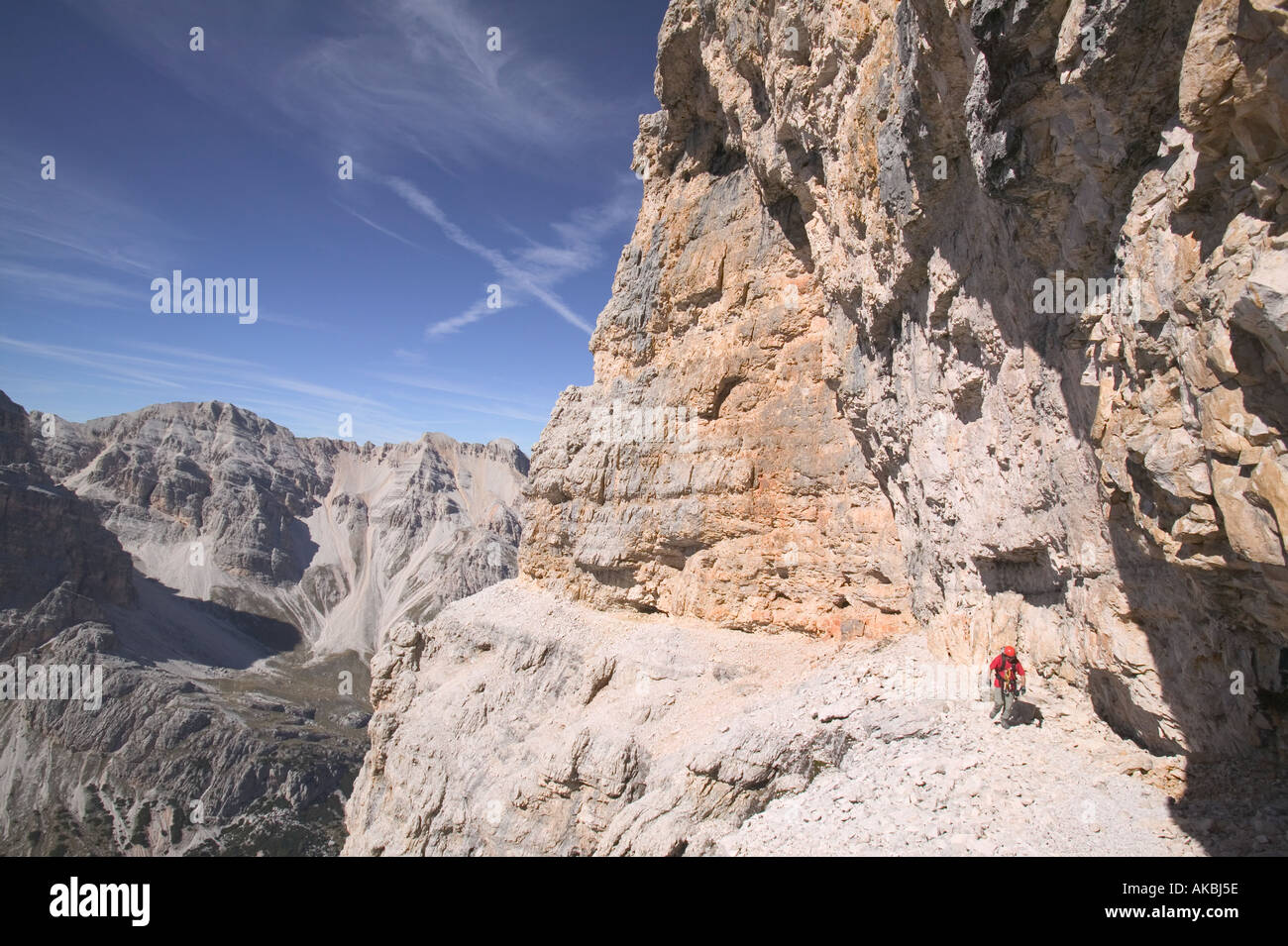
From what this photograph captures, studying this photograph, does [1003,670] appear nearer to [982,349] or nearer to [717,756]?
[982,349]

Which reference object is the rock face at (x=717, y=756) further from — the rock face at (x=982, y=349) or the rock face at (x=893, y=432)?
the rock face at (x=982, y=349)

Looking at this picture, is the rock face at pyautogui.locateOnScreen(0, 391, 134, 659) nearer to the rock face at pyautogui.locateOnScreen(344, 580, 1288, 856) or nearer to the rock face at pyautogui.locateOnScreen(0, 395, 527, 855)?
the rock face at pyautogui.locateOnScreen(0, 395, 527, 855)

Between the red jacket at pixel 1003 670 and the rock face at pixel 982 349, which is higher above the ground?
the rock face at pixel 982 349

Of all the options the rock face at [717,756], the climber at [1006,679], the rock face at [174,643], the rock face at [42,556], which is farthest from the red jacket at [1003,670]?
the rock face at [42,556]

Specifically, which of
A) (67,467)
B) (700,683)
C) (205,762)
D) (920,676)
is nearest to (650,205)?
(700,683)

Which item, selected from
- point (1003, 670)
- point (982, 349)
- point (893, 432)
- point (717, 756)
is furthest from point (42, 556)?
point (1003, 670)
